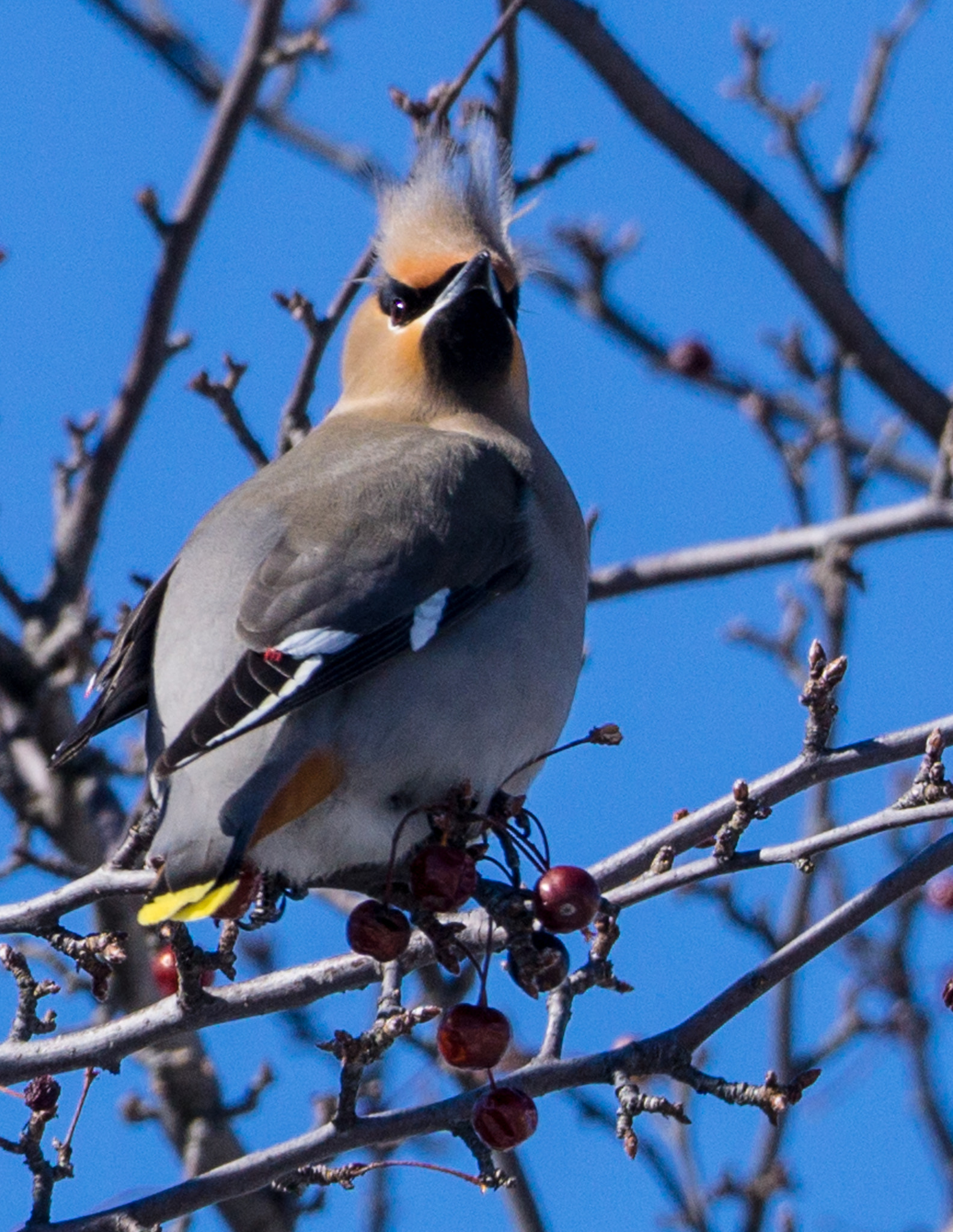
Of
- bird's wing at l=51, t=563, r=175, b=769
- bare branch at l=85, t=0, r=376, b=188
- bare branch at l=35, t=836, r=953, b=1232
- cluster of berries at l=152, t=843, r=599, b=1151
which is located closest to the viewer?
bare branch at l=35, t=836, r=953, b=1232

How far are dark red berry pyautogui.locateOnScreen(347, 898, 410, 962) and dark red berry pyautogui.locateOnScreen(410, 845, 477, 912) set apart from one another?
2.6 inches

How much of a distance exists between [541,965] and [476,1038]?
17 cm

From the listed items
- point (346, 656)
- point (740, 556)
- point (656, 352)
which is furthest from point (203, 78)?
point (346, 656)

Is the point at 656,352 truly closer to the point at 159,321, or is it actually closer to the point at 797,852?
the point at 159,321

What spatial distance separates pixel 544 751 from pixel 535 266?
182 cm

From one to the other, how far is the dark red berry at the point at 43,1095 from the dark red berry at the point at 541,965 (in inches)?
28.6

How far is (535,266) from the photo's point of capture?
512 cm

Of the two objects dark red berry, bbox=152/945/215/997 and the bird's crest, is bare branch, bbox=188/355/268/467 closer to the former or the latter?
the bird's crest

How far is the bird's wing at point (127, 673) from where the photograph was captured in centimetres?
362

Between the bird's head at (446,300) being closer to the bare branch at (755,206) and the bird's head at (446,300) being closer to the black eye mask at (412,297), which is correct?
the black eye mask at (412,297)

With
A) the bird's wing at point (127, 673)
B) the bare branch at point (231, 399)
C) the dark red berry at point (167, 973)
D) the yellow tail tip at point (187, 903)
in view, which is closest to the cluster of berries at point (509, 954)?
the yellow tail tip at point (187, 903)

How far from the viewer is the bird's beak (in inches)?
180

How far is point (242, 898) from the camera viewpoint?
3.14 metres

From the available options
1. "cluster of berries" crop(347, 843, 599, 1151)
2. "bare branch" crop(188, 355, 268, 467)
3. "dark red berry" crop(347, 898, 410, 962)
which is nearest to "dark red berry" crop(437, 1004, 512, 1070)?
"cluster of berries" crop(347, 843, 599, 1151)
